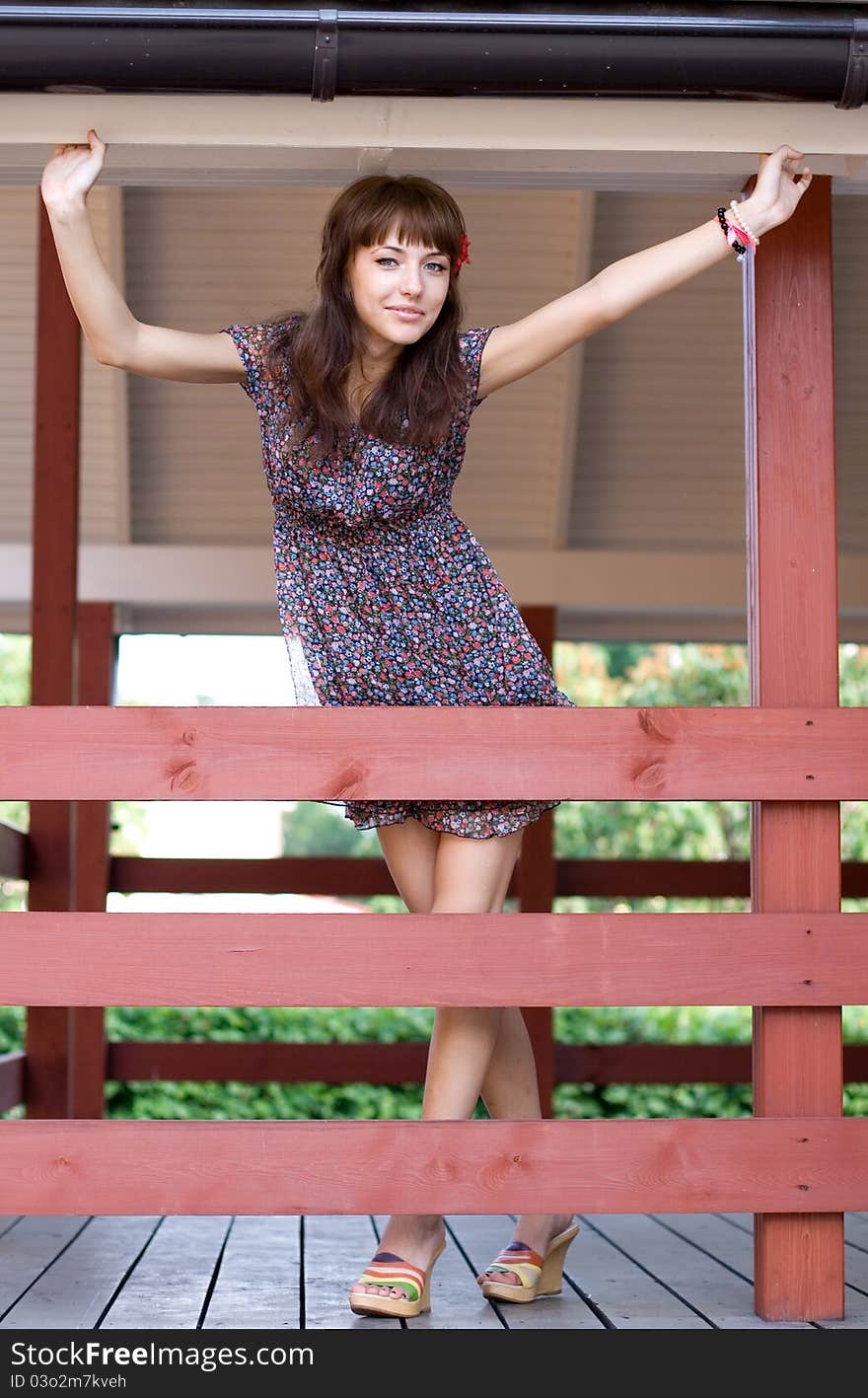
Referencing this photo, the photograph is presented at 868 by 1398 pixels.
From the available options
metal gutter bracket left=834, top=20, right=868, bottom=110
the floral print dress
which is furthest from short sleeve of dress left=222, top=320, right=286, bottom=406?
metal gutter bracket left=834, top=20, right=868, bottom=110

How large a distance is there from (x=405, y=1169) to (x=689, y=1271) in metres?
0.76

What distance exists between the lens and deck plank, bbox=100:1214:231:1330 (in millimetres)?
2395

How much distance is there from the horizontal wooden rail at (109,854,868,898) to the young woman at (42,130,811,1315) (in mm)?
3362

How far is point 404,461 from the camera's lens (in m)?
2.54

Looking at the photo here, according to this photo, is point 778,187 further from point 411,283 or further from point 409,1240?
point 409,1240

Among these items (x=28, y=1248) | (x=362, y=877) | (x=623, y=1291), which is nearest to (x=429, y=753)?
(x=623, y=1291)

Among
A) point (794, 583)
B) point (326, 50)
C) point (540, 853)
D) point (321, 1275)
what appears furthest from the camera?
point (540, 853)

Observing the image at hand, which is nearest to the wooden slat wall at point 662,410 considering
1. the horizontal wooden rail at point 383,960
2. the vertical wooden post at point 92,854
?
the vertical wooden post at point 92,854

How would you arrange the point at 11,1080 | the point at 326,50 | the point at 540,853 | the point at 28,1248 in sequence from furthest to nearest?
the point at 540,853
the point at 11,1080
the point at 28,1248
the point at 326,50

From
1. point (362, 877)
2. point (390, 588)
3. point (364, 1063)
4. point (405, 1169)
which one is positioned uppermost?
point (390, 588)

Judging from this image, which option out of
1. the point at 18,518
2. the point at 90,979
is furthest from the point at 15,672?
the point at 90,979

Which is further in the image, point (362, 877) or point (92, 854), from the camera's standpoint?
point (362, 877)

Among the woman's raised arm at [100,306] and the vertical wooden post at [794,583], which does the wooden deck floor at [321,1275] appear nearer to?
the vertical wooden post at [794,583]

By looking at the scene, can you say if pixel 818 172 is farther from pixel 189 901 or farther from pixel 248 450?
pixel 189 901
